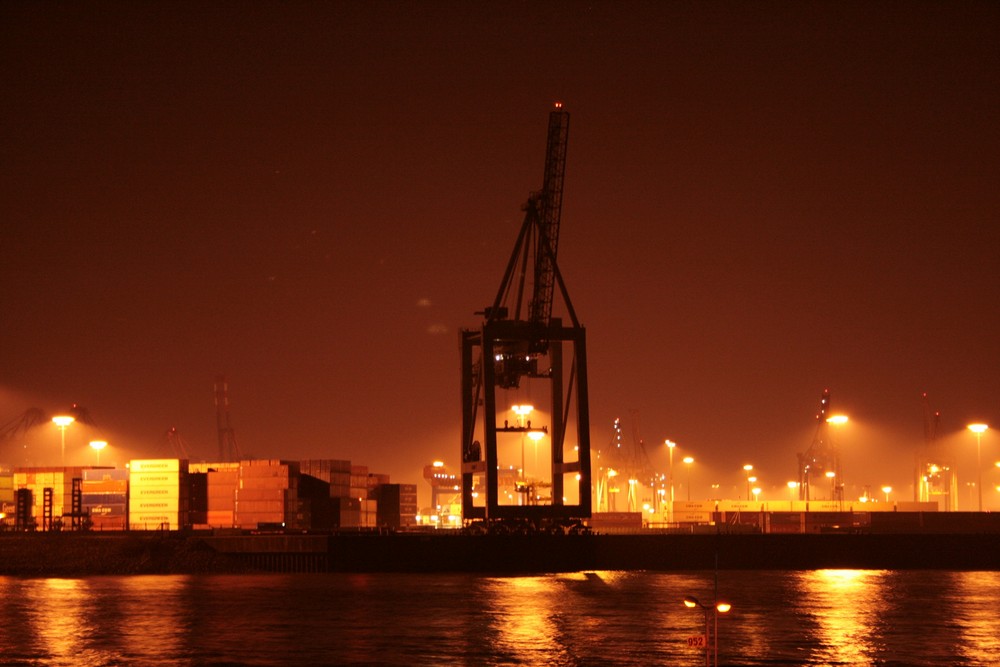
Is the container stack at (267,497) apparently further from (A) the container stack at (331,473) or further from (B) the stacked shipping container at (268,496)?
(A) the container stack at (331,473)

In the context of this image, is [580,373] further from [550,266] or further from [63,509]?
[63,509]

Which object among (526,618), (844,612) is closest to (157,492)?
(526,618)

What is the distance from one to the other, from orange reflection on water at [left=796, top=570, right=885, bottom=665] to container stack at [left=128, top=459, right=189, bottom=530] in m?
39.3

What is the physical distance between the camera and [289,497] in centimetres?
8738

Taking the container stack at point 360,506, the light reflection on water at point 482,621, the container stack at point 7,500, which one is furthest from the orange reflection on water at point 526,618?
the container stack at point 7,500

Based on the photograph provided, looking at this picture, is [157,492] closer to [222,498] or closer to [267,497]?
[222,498]

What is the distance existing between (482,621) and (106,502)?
153 ft

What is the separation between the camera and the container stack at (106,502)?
8919 centimetres

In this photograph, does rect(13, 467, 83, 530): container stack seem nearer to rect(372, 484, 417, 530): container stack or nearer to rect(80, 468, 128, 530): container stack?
rect(80, 468, 128, 530): container stack

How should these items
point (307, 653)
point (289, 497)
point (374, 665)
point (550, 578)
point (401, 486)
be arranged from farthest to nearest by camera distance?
point (401, 486), point (289, 497), point (550, 578), point (307, 653), point (374, 665)

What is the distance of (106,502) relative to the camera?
89.6 metres

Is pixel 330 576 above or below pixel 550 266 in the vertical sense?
below

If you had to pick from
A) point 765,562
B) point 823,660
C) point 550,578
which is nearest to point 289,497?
point 550,578

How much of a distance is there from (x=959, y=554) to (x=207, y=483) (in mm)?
50317
